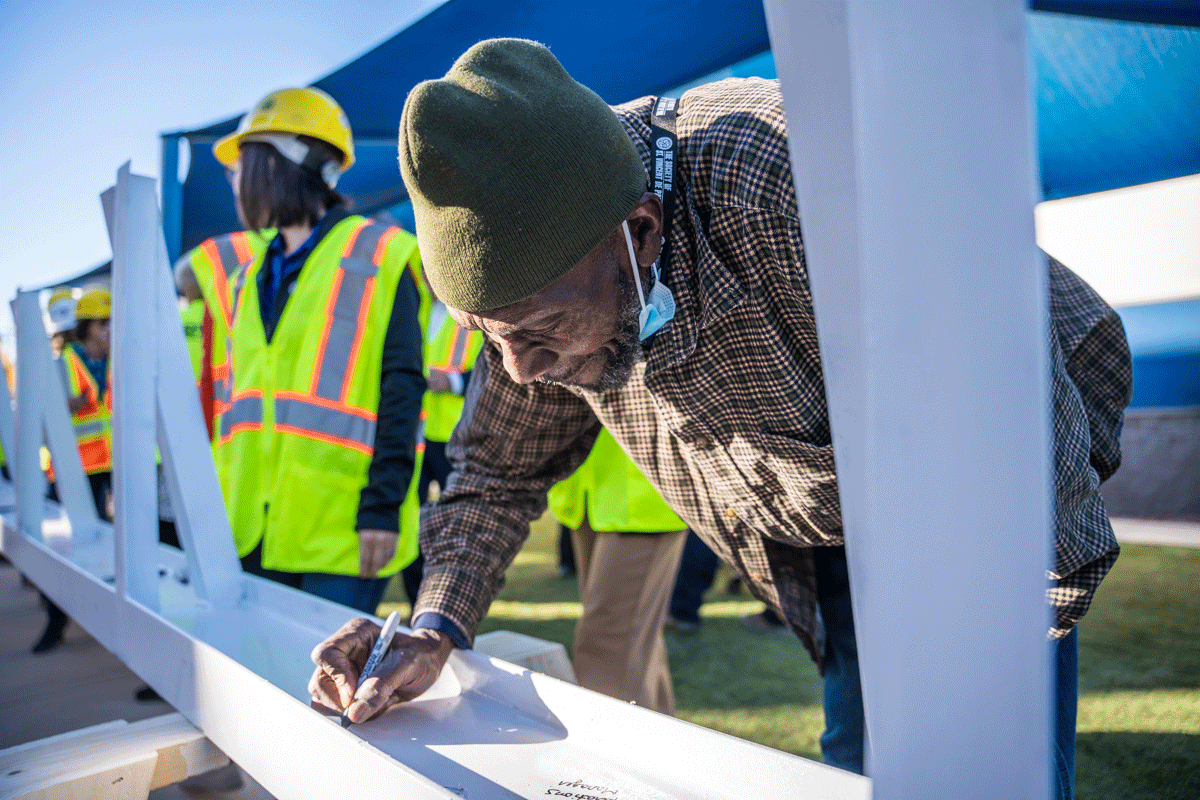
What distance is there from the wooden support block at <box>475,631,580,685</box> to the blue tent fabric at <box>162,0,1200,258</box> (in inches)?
50.1

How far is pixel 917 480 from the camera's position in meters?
0.34

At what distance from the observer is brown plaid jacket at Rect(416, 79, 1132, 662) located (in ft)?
2.92

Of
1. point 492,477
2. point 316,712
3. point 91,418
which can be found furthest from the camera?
point 91,418

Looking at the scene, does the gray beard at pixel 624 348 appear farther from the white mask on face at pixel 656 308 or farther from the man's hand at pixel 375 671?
the man's hand at pixel 375 671

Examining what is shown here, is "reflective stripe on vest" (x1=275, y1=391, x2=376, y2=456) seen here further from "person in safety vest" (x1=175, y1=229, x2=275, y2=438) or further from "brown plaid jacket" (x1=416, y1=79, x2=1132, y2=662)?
"brown plaid jacket" (x1=416, y1=79, x2=1132, y2=662)

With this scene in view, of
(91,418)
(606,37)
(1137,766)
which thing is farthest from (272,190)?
(91,418)

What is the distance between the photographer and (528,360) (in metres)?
0.95

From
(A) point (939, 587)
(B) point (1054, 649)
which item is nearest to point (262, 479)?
(B) point (1054, 649)

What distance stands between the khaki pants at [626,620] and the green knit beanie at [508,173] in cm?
119

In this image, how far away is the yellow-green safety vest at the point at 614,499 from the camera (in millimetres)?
1965

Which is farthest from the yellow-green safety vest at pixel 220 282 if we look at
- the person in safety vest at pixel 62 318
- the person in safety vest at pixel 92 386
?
the person in safety vest at pixel 62 318

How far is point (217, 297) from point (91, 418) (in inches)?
132

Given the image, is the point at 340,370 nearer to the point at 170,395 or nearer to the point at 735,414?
the point at 170,395

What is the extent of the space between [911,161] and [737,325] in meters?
0.65
